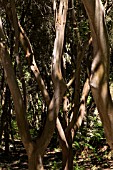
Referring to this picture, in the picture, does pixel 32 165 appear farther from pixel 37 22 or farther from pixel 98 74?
pixel 37 22

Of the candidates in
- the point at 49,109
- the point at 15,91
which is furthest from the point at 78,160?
the point at 15,91

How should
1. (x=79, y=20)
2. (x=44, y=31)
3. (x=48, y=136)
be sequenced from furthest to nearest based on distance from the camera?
(x=44, y=31) < (x=79, y=20) < (x=48, y=136)

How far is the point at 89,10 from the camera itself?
253 cm

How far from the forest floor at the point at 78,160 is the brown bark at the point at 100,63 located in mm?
7105

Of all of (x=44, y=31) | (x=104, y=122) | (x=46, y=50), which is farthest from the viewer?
(x=46, y=50)

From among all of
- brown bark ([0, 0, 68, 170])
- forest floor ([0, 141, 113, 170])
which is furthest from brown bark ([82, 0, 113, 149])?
forest floor ([0, 141, 113, 170])

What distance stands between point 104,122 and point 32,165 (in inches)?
105

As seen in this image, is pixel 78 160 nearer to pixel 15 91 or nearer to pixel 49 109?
pixel 49 109

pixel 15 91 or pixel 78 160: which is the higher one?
pixel 15 91

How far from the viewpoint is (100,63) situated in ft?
8.57

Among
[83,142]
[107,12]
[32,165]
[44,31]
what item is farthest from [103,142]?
[32,165]

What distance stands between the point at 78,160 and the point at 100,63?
356 inches

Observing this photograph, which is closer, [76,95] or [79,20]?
[76,95]

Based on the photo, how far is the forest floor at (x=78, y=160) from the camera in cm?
1045
